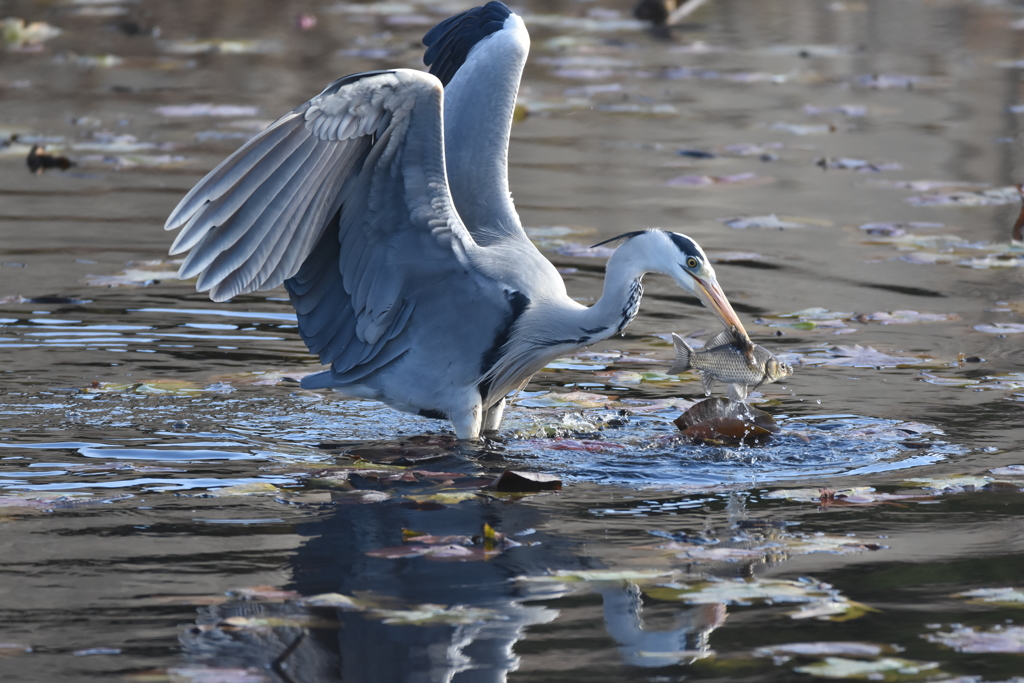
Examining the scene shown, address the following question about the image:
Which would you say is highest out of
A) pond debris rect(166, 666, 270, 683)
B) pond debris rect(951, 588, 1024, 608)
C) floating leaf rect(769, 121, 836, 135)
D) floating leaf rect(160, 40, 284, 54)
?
floating leaf rect(160, 40, 284, 54)

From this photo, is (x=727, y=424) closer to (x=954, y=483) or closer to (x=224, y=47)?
(x=954, y=483)

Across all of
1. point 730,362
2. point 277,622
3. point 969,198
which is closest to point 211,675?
point 277,622

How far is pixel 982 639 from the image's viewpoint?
3.34 metres

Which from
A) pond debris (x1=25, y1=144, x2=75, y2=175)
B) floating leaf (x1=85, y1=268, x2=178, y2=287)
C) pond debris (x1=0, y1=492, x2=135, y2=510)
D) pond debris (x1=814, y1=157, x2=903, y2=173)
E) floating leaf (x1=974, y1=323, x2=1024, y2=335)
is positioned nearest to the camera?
pond debris (x1=0, y1=492, x2=135, y2=510)

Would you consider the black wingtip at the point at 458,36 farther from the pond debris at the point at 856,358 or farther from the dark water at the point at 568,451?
the pond debris at the point at 856,358

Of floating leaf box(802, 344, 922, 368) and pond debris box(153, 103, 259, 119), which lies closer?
floating leaf box(802, 344, 922, 368)

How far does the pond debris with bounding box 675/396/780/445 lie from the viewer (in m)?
5.16

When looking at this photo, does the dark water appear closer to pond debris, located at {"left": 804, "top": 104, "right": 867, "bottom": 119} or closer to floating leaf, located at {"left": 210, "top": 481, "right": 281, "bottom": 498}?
floating leaf, located at {"left": 210, "top": 481, "right": 281, "bottom": 498}

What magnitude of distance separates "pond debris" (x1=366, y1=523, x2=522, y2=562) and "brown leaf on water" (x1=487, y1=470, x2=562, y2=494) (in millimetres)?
479

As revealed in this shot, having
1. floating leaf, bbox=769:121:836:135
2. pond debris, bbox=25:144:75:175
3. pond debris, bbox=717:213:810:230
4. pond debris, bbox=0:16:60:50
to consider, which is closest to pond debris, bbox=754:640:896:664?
pond debris, bbox=717:213:810:230

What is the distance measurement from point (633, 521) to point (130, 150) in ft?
22.9

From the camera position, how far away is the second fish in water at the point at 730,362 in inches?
198

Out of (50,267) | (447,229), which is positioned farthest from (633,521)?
(50,267)

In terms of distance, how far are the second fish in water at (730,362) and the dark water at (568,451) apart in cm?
27
